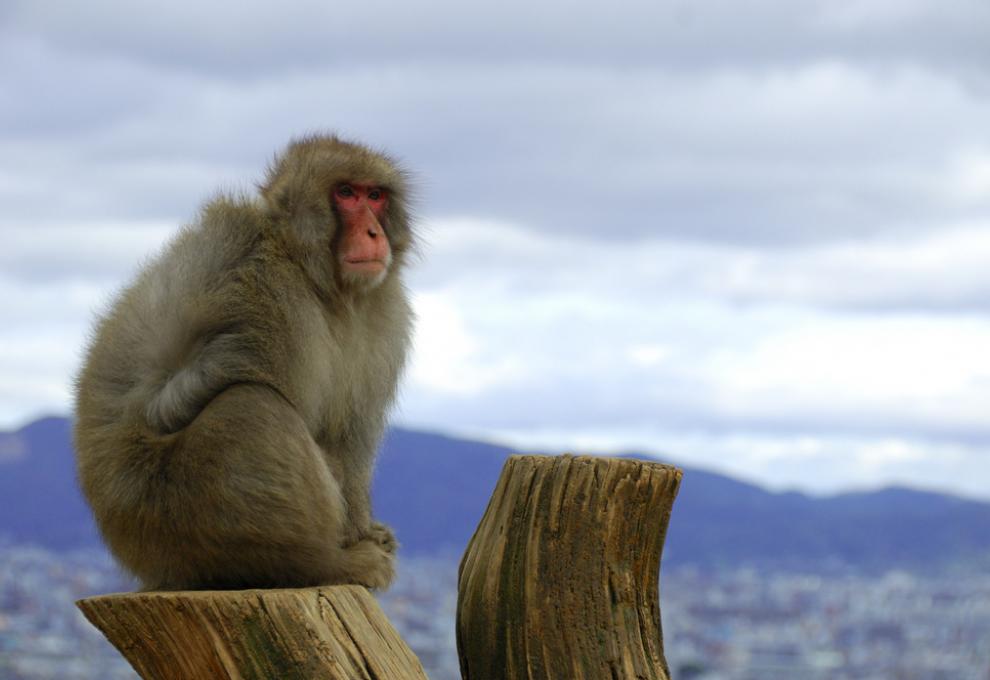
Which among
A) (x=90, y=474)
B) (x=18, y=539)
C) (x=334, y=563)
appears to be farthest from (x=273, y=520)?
(x=18, y=539)

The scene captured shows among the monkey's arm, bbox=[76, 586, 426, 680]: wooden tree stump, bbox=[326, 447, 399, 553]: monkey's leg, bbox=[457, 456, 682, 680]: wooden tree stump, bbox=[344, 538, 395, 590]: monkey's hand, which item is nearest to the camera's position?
bbox=[76, 586, 426, 680]: wooden tree stump

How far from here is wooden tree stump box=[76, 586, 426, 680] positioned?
3.79m

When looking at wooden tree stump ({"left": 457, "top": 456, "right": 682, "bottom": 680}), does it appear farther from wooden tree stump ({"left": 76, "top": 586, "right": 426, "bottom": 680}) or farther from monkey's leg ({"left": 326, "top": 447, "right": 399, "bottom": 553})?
monkey's leg ({"left": 326, "top": 447, "right": 399, "bottom": 553})

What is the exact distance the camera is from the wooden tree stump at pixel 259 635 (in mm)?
3793

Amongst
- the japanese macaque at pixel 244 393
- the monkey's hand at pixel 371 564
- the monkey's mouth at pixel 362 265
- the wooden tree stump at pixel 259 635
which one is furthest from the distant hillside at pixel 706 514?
the wooden tree stump at pixel 259 635

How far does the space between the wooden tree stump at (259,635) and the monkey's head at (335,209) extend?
1345mm

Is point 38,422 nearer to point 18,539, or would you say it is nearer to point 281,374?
point 18,539

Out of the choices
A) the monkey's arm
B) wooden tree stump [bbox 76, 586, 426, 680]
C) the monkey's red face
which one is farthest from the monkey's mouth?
wooden tree stump [bbox 76, 586, 426, 680]

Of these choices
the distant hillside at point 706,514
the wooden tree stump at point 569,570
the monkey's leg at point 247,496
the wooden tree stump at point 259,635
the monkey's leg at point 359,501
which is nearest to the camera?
the wooden tree stump at point 259,635

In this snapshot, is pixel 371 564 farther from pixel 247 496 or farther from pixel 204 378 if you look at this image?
pixel 204 378

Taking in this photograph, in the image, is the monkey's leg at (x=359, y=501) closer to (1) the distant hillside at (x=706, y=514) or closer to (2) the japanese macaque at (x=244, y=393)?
(2) the japanese macaque at (x=244, y=393)

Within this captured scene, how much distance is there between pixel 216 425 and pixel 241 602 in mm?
878

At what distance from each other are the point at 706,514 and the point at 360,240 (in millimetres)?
84368

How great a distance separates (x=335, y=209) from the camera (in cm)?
507
